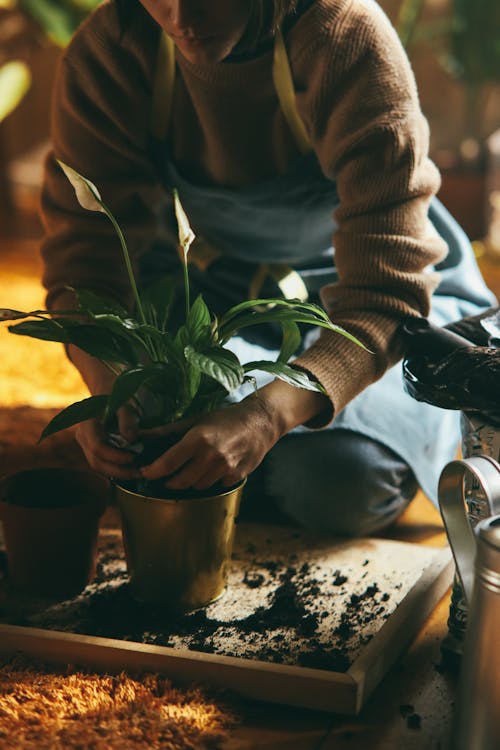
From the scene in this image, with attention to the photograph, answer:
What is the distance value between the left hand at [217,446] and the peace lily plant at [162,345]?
33 mm

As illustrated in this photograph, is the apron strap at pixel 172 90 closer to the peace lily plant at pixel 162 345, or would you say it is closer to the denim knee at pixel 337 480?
the peace lily plant at pixel 162 345

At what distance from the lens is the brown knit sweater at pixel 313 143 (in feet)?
3.76

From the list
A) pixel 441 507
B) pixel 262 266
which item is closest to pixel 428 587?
pixel 441 507

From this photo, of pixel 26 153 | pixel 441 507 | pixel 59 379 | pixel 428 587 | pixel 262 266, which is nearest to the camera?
pixel 441 507

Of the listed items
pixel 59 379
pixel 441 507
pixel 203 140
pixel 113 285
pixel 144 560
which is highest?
pixel 203 140

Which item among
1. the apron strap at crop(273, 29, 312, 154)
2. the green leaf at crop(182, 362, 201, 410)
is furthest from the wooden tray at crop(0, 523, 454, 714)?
the apron strap at crop(273, 29, 312, 154)

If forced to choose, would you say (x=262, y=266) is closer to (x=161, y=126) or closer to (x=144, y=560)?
(x=161, y=126)

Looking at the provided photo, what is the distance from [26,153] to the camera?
12.4ft

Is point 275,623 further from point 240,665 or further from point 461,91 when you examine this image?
point 461,91

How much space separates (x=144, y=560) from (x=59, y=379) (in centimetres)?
95

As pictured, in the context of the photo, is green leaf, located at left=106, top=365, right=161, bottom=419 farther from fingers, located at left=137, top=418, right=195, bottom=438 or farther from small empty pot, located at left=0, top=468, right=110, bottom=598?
small empty pot, located at left=0, top=468, right=110, bottom=598

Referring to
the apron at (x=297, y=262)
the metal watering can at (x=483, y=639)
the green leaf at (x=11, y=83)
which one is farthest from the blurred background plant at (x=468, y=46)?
the metal watering can at (x=483, y=639)

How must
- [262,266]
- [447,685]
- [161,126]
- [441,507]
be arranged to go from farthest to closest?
[262,266] < [161,126] < [447,685] < [441,507]

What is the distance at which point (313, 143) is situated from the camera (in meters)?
1.23
